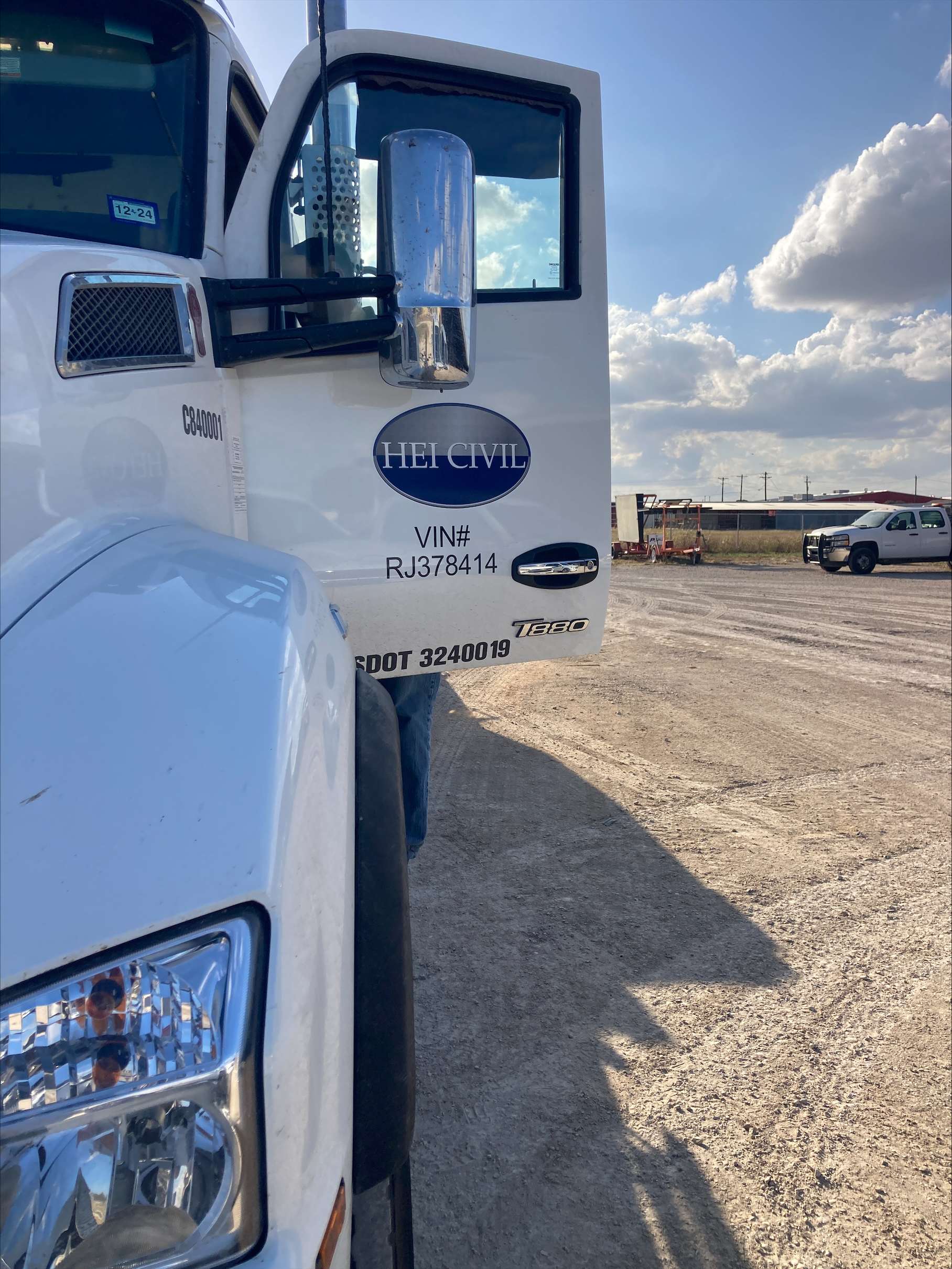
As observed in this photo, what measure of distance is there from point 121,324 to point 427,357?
0.71 m

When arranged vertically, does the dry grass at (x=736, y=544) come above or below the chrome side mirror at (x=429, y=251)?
below

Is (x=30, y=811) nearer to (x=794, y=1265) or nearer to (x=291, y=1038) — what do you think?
(x=291, y=1038)

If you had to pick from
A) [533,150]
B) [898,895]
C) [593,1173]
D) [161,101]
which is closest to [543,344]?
[533,150]

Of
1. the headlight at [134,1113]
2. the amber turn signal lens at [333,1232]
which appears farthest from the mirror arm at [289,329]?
the amber turn signal lens at [333,1232]

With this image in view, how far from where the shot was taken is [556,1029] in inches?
105

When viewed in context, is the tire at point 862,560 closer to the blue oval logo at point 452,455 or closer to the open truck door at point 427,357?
the open truck door at point 427,357

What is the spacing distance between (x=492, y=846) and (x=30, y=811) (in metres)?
3.50

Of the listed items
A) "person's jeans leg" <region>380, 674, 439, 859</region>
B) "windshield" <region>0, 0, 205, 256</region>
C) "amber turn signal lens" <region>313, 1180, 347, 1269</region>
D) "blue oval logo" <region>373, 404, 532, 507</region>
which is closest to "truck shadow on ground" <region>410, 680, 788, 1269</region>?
"person's jeans leg" <region>380, 674, 439, 859</region>

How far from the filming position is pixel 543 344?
94.4 inches

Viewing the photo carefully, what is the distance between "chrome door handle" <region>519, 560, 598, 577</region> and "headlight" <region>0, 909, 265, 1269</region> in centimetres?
176

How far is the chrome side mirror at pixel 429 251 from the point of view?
1.74m

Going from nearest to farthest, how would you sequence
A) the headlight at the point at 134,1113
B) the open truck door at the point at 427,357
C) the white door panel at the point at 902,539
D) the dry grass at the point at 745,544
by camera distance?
the headlight at the point at 134,1113
the open truck door at the point at 427,357
the white door panel at the point at 902,539
the dry grass at the point at 745,544

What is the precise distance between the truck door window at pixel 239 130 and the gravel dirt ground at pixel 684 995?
2.69 meters

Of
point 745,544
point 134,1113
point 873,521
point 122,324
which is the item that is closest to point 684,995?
point 134,1113
